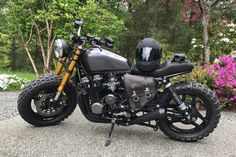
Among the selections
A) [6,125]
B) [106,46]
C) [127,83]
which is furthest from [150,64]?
[6,125]

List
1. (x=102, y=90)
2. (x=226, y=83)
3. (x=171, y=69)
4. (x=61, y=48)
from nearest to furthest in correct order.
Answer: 1. (x=171, y=69)
2. (x=61, y=48)
3. (x=102, y=90)
4. (x=226, y=83)

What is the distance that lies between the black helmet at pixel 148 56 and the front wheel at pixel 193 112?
385 mm

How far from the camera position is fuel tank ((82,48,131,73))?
136 inches

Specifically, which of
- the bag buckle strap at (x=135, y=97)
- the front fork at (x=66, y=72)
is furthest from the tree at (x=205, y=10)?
the front fork at (x=66, y=72)

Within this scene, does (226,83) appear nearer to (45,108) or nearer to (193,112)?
(193,112)

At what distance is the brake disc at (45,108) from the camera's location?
3.80m

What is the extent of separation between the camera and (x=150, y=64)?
3398 mm

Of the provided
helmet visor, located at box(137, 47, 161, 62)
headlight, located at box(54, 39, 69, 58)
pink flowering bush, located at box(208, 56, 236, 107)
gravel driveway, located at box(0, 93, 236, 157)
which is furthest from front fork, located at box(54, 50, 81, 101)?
pink flowering bush, located at box(208, 56, 236, 107)

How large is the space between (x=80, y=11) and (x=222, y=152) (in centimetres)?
683

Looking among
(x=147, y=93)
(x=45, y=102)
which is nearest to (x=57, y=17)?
(x=45, y=102)

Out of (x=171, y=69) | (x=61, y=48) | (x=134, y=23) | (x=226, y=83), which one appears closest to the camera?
(x=171, y=69)

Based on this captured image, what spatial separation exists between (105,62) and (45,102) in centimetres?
100

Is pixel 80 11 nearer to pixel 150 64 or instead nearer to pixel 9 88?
pixel 9 88

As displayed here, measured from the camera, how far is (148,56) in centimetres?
341
